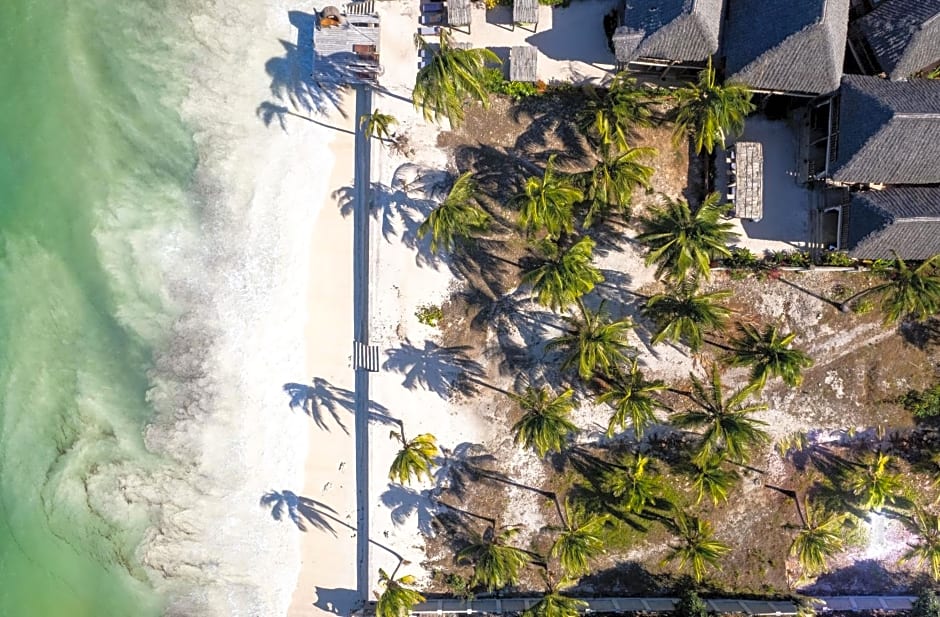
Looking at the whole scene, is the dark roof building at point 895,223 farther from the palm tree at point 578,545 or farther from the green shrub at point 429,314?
the green shrub at point 429,314

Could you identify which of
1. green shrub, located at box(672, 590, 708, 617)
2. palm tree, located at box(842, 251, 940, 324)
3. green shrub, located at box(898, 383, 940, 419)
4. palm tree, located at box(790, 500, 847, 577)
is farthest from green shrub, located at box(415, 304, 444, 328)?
green shrub, located at box(898, 383, 940, 419)

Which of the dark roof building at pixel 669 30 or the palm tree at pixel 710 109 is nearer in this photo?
the dark roof building at pixel 669 30

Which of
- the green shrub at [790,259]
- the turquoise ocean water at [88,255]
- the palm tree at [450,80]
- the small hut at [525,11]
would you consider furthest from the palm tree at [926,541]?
the turquoise ocean water at [88,255]

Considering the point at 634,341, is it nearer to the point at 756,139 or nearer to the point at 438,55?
the point at 756,139

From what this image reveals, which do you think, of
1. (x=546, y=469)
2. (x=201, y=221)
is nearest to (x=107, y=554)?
(x=201, y=221)

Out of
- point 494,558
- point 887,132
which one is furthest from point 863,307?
point 494,558

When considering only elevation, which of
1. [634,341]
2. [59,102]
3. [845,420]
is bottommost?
[845,420]

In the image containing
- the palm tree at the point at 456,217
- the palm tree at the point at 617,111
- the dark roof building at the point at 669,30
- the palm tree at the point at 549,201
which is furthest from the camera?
the palm tree at the point at 617,111
